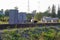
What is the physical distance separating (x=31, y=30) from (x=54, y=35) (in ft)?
2.71

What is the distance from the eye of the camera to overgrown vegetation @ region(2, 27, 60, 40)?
587 cm

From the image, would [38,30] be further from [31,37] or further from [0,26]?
[0,26]

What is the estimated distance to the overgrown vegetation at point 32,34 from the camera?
587 cm

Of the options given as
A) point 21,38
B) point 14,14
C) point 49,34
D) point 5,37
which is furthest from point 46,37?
point 14,14

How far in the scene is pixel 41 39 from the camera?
6.13 m

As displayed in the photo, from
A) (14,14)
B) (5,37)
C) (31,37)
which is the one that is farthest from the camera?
(14,14)

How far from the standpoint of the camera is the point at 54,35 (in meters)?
6.44

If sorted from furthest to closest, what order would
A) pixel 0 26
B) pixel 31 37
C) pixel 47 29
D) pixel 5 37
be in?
pixel 0 26
pixel 47 29
pixel 31 37
pixel 5 37

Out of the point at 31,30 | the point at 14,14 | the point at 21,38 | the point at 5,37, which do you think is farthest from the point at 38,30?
the point at 14,14

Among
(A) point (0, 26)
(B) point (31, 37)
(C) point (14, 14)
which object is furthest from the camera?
(C) point (14, 14)

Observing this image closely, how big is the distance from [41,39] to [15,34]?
87cm

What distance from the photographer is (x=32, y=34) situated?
6137mm

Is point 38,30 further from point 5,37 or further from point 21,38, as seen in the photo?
point 5,37

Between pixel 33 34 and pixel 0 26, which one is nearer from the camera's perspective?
pixel 33 34
